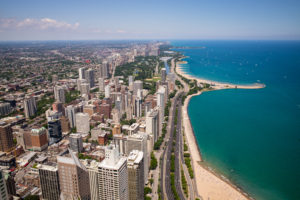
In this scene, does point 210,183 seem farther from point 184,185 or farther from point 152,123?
point 152,123

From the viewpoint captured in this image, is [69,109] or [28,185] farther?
[69,109]

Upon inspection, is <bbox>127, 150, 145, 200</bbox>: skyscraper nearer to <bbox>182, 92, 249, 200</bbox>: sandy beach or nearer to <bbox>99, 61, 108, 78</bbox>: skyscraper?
<bbox>182, 92, 249, 200</bbox>: sandy beach

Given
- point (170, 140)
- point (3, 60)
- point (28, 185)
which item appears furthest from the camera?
point (3, 60)

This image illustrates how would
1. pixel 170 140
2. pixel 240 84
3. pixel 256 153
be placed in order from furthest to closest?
pixel 240 84 < pixel 170 140 < pixel 256 153

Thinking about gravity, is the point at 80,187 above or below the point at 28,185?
above

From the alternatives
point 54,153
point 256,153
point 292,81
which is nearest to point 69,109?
point 54,153

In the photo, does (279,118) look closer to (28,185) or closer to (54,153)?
(54,153)

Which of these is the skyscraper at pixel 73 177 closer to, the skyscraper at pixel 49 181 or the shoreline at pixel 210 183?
the skyscraper at pixel 49 181
